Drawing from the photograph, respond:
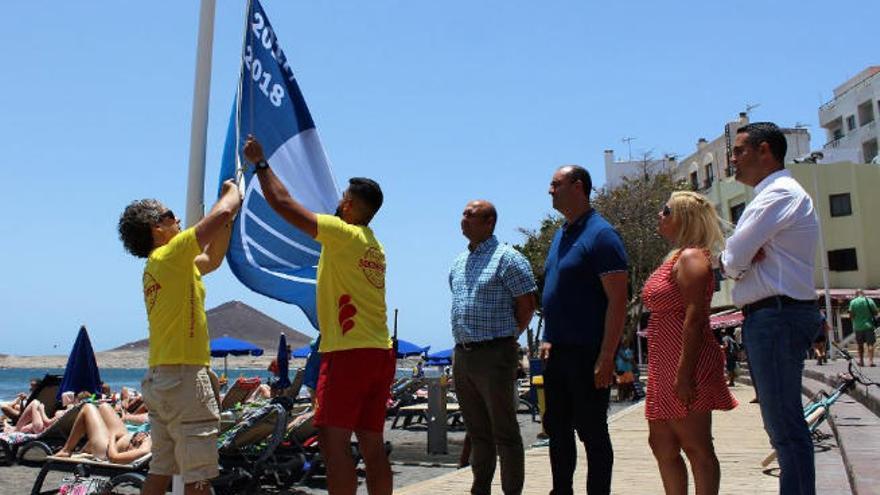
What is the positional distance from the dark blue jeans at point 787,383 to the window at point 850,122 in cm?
5933

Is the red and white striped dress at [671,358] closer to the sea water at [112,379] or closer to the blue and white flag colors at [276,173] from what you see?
the blue and white flag colors at [276,173]

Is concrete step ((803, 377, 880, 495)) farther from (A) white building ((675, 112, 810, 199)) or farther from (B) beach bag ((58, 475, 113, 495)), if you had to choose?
(A) white building ((675, 112, 810, 199))

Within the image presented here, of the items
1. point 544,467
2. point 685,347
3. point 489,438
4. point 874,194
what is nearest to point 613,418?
point 544,467

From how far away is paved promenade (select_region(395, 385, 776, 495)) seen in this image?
237 inches

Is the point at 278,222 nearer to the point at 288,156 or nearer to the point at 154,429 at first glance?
the point at 288,156

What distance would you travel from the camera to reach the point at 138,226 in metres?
4.47

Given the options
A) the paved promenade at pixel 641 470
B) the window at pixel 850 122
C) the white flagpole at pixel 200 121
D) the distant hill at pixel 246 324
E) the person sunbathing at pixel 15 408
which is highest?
the window at pixel 850 122

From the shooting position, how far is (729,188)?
160 feet

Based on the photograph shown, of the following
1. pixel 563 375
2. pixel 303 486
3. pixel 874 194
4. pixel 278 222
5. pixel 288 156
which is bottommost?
pixel 303 486

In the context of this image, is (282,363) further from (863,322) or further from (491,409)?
(491,409)

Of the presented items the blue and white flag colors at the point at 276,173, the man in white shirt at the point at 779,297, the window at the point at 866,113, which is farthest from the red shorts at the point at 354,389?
the window at the point at 866,113

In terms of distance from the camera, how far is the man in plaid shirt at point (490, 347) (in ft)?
17.0

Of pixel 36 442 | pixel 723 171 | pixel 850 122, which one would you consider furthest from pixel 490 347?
pixel 850 122

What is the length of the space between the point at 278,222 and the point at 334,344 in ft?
16.8
